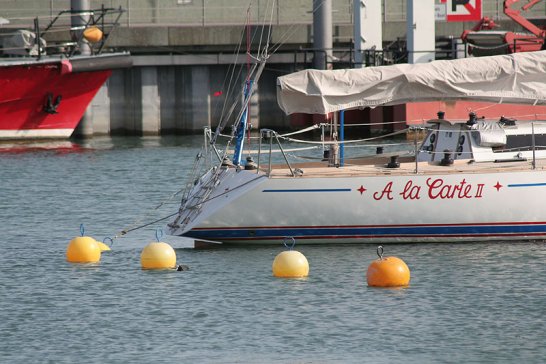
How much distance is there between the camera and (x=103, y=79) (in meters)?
45.8

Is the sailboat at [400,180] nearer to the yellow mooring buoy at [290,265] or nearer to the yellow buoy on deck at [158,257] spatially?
the yellow buoy on deck at [158,257]

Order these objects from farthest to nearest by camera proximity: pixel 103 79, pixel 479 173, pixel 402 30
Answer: pixel 402 30, pixel 103 79, pixel 479 173

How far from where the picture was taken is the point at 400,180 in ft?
77.3

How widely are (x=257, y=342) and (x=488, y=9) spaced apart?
1469 inches

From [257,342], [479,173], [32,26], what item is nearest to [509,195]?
[479,173]

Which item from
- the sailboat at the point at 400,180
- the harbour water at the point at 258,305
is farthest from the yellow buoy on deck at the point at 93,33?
the sailboat at the point at 400,180

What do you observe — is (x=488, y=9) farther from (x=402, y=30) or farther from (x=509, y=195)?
(x=509, y=195)

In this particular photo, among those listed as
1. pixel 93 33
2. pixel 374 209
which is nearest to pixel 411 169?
pixel 374 209

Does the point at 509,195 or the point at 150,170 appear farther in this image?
the point at 150,170

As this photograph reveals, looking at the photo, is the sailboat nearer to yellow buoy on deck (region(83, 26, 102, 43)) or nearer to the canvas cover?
the canvas cover

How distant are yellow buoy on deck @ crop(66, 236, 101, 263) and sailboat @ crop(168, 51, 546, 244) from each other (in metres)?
1.48

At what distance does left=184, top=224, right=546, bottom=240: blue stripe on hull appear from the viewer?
23953 millimetres

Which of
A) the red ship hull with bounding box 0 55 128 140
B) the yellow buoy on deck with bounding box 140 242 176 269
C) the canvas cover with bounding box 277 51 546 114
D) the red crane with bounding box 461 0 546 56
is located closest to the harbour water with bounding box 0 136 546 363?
the yellow buoy on deck with bounding box 140 242 176 269

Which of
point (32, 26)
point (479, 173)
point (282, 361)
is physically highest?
point (32, 26)
